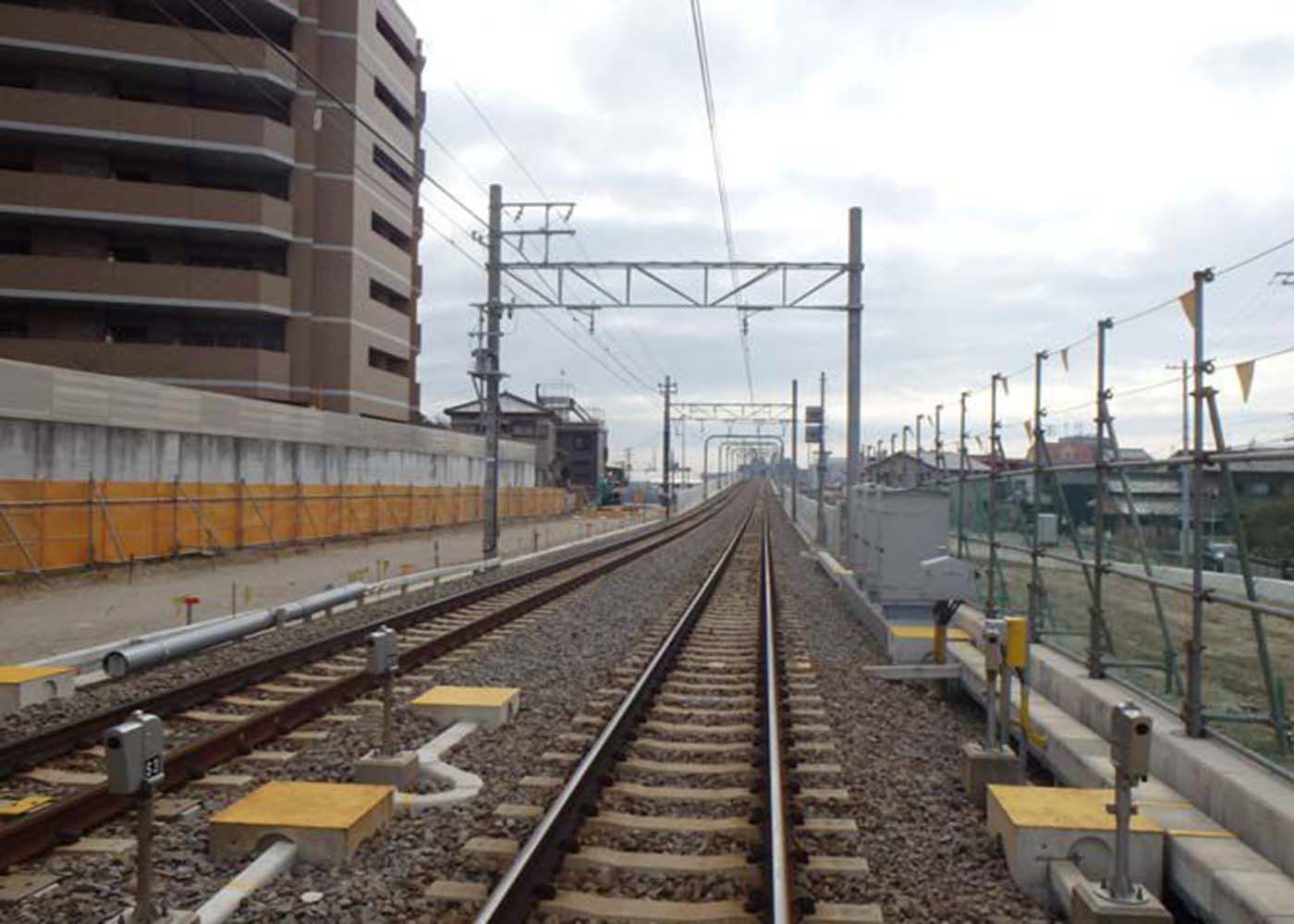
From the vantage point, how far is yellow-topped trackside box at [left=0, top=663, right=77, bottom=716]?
9141 millimetres

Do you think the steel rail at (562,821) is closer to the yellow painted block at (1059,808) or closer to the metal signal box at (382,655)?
the metal signal box at (382,655)

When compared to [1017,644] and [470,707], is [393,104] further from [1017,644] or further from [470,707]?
[1017,644]

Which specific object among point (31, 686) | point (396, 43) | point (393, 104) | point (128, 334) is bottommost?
point (31, 686)

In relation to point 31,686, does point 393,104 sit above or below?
above

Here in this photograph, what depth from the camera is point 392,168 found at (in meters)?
49.5

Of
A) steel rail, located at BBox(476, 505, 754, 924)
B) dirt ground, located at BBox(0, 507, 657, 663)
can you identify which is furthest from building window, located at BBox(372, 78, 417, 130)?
steel rail, located at BBox(476, 505, 754, 924)

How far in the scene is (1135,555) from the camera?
330 inches

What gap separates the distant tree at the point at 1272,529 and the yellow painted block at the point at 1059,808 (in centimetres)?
167

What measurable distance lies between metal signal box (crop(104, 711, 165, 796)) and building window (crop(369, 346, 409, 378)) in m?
43.1

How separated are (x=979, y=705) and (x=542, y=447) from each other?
7926 centimetres

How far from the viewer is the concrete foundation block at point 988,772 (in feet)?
22.0

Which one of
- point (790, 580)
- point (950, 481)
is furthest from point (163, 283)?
point (950, 481)

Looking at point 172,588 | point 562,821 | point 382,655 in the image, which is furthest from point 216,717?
point 172,588

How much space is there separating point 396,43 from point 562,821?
4953 cm
